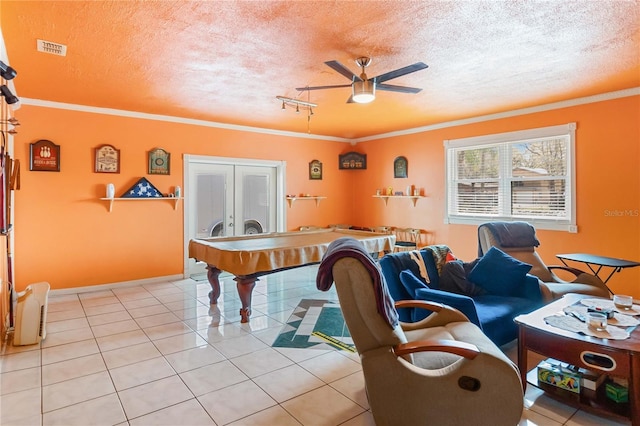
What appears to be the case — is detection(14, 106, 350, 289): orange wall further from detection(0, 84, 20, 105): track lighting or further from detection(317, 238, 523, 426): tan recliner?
detection(317, 238, 523, 426): tan recliner

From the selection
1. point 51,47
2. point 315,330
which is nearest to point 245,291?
point 315,330

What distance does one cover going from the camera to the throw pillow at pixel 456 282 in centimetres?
329

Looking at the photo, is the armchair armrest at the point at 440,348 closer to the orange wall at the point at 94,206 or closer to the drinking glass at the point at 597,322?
the drinking glass at the point at 597,322

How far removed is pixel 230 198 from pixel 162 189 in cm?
116

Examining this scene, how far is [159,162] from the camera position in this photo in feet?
18.2

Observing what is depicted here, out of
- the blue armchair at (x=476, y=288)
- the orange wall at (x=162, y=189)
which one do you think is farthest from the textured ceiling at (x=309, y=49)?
the blue armchair at (x=476, y=288)

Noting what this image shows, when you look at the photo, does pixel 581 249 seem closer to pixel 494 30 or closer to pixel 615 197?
pixel 615 197

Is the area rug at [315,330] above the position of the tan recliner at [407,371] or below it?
below

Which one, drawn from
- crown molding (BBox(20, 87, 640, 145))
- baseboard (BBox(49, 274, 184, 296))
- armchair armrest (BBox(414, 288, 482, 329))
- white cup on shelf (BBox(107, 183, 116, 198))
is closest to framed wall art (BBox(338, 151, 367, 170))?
crown molding (BBox(20, 87, 640, 145))

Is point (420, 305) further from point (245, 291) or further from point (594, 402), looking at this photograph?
point (245, 291)

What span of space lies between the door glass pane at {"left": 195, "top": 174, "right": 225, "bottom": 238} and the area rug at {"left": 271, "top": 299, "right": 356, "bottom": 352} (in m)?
2.57

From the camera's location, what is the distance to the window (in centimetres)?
490

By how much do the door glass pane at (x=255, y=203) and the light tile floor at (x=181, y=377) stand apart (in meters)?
2.68

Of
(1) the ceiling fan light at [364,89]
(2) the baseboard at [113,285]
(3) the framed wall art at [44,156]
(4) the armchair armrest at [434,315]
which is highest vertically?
(1) the ceiling fan light at [364,89]
